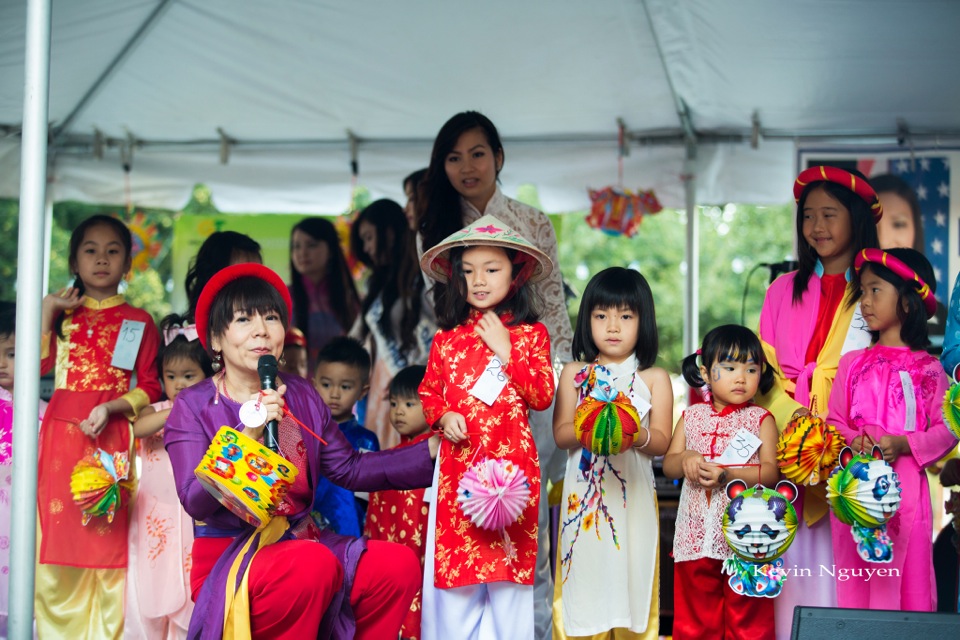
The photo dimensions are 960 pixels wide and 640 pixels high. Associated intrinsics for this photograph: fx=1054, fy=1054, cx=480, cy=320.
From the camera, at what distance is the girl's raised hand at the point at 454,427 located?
3.45 meters

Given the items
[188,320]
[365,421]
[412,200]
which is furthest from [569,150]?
[188,320]

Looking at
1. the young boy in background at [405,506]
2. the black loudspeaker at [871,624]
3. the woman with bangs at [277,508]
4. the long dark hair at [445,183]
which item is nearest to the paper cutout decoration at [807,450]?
the black loudspeaker at [871,624]

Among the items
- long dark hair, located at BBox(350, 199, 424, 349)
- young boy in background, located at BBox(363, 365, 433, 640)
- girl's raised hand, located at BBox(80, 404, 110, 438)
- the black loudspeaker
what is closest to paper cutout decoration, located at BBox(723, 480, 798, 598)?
the black loudspeaker

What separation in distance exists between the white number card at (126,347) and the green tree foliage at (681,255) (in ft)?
43.4

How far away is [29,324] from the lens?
2.91 m

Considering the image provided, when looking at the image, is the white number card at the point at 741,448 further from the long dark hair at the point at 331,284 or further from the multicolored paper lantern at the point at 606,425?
the long dark hair at the point at 331,284

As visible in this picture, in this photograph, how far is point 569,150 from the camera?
636cm

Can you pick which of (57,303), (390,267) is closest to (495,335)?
(57,303)

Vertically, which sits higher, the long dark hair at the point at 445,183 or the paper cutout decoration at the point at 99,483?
the long dark hair at the point at 445,183

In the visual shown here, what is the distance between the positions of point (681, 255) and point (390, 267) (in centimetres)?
1195

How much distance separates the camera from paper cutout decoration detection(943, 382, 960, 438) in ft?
10.9

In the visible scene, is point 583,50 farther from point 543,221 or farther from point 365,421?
point 365,421

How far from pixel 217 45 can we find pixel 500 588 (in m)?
3.22

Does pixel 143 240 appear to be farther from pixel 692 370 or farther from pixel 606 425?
pixel 606 425
